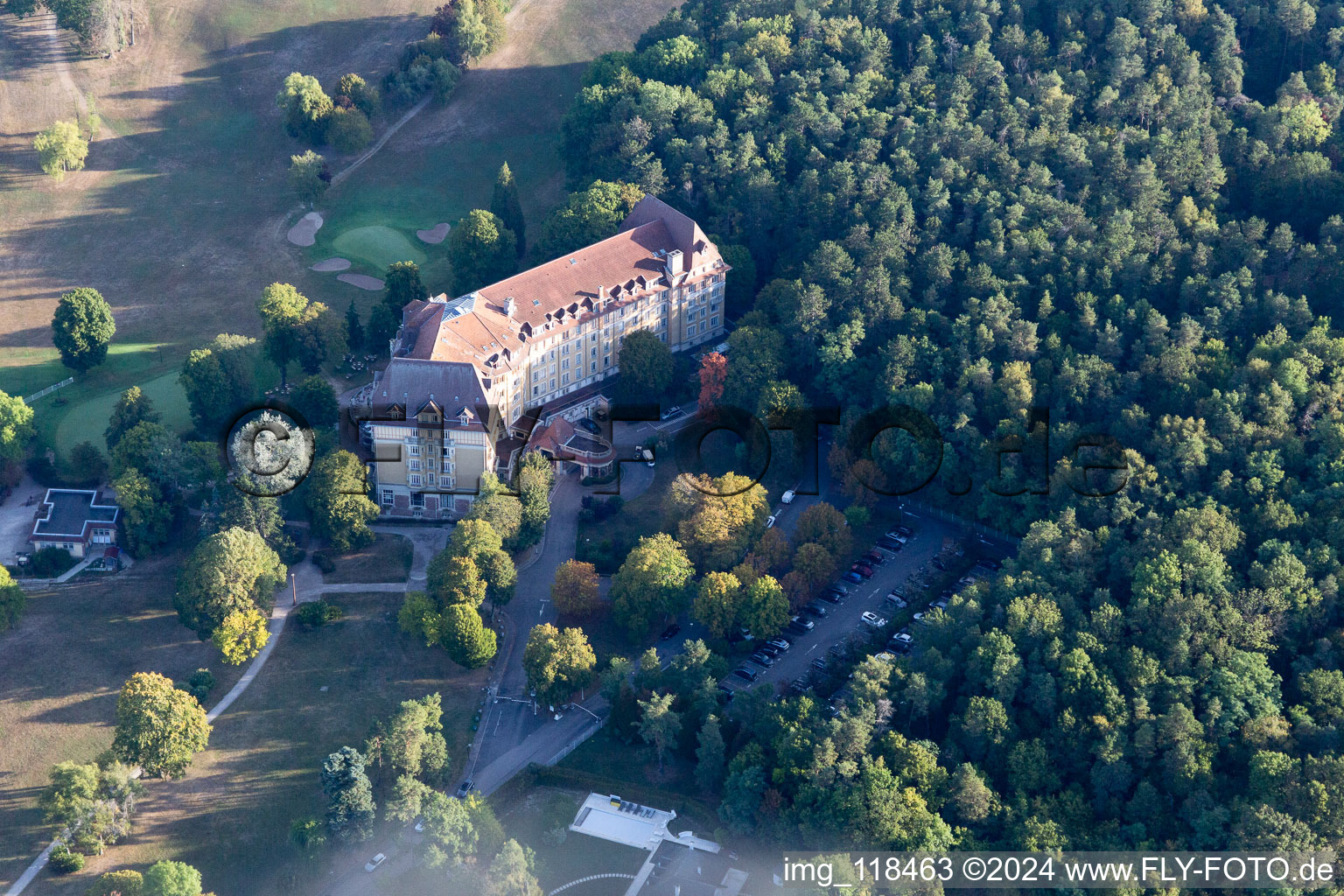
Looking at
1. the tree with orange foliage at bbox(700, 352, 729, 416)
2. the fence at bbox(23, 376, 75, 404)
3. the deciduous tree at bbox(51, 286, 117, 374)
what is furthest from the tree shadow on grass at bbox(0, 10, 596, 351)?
the tree with orange foliage at bbox(700, 352, 729, 416)

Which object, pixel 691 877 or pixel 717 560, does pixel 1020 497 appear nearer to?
pixel 717 560

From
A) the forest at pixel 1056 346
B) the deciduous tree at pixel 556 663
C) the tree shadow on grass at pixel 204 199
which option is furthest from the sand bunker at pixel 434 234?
the deciduous tree at pixel 556 663

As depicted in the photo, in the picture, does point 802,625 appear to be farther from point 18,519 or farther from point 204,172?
point 204,172

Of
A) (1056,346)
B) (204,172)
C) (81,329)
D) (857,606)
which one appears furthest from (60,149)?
(1056,346)

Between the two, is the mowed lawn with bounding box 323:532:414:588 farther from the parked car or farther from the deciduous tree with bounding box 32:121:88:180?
the deciduous tree with bounding box 32:121:88:180

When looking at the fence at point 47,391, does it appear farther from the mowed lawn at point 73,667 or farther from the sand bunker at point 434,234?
the sand bunker at point 434,234

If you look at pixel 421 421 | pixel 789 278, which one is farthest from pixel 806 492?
pixel 421 421
